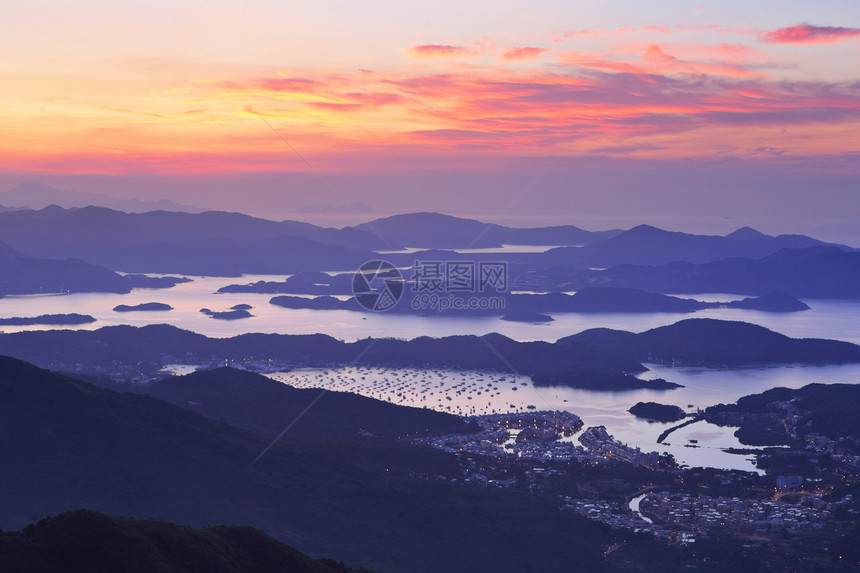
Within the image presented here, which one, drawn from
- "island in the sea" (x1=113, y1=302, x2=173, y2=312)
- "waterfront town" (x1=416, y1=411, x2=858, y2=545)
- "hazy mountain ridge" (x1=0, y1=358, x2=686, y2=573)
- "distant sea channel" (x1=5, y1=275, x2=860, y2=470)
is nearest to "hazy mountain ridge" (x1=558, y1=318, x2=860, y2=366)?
"distant sea channel" (x1=5, y1=275, x2=860, y2=470)

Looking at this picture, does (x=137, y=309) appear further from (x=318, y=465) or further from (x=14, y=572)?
(x=14, y=572)

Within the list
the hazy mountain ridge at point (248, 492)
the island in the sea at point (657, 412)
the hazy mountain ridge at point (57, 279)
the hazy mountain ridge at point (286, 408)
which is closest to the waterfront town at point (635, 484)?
the hazy mountain ridge at point (248, 492)

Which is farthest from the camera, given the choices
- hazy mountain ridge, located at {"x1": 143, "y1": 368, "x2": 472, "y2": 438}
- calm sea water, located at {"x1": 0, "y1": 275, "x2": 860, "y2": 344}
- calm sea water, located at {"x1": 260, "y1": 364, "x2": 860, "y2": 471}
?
calm sea water, located at {"x1": 0, "y1": 275, "x2": 860, "y2": 344}

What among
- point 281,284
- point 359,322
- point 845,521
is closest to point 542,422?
point 845,521

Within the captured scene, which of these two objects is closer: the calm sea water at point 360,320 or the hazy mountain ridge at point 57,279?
the calm sea water at point 360,320

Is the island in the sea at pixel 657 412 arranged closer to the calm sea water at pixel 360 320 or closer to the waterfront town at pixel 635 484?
the waterfront town at pixel 635 484

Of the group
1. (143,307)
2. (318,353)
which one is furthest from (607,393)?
(143,307)

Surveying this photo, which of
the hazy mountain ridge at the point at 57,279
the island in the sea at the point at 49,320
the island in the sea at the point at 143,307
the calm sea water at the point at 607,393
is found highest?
the hazy mountain ridge at the point at 57,279

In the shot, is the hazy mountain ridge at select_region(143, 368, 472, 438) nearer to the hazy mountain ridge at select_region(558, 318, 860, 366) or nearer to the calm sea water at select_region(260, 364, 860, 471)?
the calm sea water at select_region(260, 364, 860, 471)

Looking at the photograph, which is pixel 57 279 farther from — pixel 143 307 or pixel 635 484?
pixel 635 484
